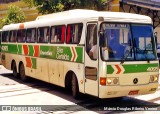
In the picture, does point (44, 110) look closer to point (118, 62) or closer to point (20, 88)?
point (118, 62)

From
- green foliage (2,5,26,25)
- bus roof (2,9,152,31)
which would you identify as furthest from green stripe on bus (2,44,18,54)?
green foliage (2,5,26,25)

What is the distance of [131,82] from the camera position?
9648mm

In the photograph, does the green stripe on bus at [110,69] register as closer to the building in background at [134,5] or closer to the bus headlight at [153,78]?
the bus headlight at [153,78]

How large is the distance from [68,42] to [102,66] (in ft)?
8.17

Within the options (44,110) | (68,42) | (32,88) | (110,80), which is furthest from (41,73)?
(110,80)

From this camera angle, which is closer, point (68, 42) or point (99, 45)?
point (99, 45)

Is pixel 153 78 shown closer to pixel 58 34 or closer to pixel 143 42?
pixel 143 42

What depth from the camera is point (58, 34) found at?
12.2 m

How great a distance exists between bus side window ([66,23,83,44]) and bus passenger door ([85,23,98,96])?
1.98 feet

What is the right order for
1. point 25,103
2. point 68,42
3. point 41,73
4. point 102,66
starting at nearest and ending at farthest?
point 102,66, point 25,103, point 68,42, point 41,73

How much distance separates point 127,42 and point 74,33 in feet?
6.96

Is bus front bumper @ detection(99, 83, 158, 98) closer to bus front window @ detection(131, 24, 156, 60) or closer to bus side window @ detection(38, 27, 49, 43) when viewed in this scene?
bus front window @ detection(131, 24, 156, 60)

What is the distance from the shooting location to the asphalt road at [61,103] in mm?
9648

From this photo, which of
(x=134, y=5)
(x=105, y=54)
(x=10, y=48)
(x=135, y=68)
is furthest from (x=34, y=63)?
(x=134, y=5)
